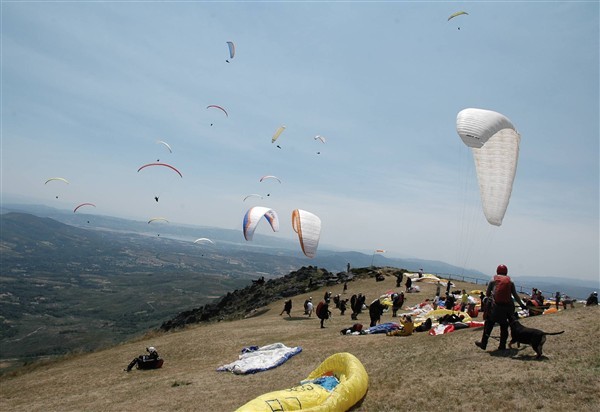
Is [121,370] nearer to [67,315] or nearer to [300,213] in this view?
[300,213]

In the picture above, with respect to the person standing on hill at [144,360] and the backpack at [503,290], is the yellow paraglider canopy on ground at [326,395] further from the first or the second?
the person standing on hill at [144,360]

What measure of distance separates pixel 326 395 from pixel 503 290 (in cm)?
558

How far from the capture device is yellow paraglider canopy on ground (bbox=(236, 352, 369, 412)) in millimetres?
8297

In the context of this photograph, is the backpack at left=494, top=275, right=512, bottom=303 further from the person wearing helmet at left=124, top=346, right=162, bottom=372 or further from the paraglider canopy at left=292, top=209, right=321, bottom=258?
the paraglider canopy at left=292, top=209, right=321, bottom=258

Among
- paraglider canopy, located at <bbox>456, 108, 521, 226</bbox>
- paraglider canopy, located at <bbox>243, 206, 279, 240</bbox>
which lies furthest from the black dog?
paraglider canopy, located at <bbox>243, 206, 279, 240</bbox>

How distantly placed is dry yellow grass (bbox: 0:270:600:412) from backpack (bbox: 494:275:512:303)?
5.20 ft

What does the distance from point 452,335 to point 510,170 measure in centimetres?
857

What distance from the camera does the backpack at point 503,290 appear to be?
10.8m

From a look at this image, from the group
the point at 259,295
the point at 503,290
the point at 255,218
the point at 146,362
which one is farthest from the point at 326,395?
the point at 259,295

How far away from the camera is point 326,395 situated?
31.2 feet

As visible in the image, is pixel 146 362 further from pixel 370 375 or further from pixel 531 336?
pixel 531 336

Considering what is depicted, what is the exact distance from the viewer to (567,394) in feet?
27.2

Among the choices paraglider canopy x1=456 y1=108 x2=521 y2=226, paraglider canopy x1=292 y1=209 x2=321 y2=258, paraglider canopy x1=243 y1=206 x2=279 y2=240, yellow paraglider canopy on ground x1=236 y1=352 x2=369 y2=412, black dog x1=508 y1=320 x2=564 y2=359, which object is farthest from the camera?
paraglider canopy x1=243 y1=206 x2=279 y2=240

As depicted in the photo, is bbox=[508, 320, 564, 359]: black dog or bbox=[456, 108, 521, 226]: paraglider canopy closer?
bbox=[508, 320, 564, 359]: black dog
